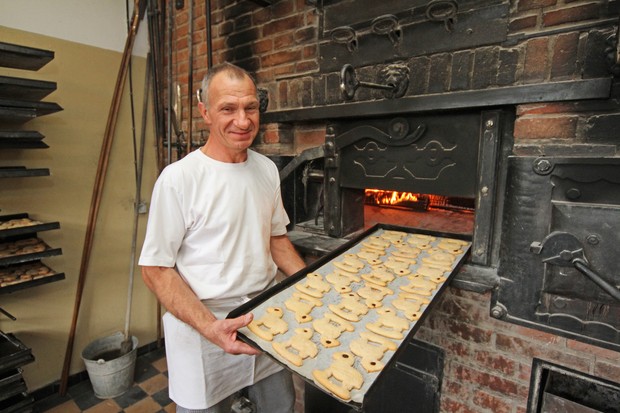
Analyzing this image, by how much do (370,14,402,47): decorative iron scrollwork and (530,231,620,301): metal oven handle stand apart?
1013 mm

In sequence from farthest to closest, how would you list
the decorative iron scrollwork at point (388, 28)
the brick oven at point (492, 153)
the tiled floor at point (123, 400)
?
the tiled floor at point (123, 400)
the decorative iron scrollwork at point (388, 28)
the brick oven at point (492, 153)

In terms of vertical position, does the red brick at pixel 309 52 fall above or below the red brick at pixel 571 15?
above

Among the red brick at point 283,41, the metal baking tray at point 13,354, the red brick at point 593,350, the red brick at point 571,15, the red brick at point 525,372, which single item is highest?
the red brick at point 283,41

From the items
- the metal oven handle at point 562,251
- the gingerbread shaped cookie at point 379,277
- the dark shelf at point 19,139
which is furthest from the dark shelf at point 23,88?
the metal oven handle at point 562,251

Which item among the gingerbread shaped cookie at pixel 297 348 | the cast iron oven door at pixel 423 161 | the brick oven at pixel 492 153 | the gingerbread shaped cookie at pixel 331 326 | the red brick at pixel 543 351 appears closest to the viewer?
the gingerbread shaped cookie at pixel 297 348

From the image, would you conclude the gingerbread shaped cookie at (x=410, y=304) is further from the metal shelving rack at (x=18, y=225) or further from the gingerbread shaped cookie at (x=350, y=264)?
the metal shelving rack at (x=18, y=225)

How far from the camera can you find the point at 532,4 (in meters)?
1.23

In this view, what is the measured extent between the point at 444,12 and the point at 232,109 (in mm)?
932

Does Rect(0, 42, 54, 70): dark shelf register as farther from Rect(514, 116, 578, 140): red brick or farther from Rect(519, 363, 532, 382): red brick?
Rect(519, 363, 532, 382): red brick

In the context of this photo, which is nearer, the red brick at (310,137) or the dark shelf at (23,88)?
the dark shelf at (23,88)

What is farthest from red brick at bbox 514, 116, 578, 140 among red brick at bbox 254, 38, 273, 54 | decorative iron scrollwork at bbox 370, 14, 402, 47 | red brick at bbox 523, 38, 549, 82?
red brick at bbox 254, 38, 273, 54

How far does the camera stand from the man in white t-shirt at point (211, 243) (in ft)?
4.24

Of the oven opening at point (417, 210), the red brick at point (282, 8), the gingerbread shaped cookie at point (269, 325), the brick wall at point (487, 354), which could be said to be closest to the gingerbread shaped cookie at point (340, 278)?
the gingerbread shaped cookie at point (269, 325)

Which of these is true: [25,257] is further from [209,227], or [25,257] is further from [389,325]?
[389,325]
